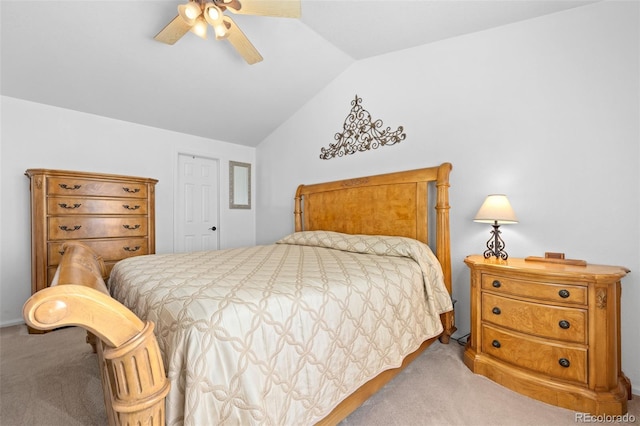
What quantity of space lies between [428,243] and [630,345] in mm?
1381

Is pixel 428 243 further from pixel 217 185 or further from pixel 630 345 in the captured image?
pixel 217 185

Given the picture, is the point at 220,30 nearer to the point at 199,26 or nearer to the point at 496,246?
the point at 199,26

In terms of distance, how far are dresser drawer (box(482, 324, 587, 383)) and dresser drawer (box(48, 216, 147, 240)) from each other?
139 inches

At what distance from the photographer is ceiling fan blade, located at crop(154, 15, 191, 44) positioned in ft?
6.48

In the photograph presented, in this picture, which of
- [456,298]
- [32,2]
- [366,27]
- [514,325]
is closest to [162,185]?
[32,2]

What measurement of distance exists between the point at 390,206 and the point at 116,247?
2988 millimetres

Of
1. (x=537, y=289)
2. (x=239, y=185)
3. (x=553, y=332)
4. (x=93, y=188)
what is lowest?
(x=553, y=332)

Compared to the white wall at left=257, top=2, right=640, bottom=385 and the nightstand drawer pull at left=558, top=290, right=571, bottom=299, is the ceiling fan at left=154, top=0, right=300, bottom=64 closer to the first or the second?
the white wall at left=257, top=2, right=640, bottom=385

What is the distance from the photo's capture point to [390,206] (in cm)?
282

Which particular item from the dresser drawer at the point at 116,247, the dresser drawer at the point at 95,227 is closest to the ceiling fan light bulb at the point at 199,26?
the dresser drawer at the point at 95,227

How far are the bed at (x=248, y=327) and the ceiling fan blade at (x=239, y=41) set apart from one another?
1677mm

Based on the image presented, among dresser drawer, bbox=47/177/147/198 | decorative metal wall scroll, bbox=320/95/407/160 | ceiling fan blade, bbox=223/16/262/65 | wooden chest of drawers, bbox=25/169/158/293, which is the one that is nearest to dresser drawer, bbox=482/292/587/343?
decorative metal wall scroll, bbox=320/95/407/160

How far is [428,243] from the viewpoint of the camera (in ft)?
8.50

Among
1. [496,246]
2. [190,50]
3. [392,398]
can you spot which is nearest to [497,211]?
[496,246]
